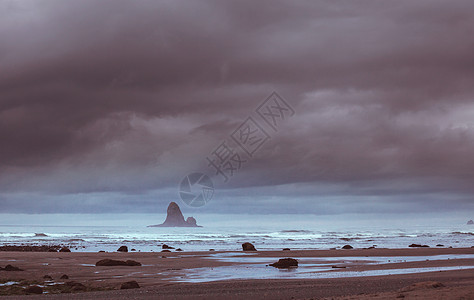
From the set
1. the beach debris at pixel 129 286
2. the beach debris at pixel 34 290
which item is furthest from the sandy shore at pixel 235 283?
the beach debris at pixel 34 290

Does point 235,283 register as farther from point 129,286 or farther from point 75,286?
point 75,286

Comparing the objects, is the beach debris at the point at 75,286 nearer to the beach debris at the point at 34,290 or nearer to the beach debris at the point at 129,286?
the beach debris at the point at 34,290

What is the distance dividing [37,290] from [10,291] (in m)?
1.46

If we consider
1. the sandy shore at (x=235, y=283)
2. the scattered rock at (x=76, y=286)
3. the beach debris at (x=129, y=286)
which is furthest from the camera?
the scattered rock at (x=76, y=286)

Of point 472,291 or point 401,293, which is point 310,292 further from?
point 472,291

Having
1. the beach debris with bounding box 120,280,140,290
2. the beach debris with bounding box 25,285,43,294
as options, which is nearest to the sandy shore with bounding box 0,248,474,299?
the beach debris with bounding box 120,280,140,290

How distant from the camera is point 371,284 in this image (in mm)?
16203

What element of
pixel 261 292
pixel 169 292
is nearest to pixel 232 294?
pixel 261 292

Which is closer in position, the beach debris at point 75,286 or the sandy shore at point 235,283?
the sandy shore at point 235,283

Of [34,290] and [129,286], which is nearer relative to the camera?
[34,290]

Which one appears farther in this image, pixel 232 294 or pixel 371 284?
pixel 371 284

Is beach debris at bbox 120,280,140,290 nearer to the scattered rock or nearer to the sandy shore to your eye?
the sandy shore

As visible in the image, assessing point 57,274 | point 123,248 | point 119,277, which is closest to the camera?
point 119,277

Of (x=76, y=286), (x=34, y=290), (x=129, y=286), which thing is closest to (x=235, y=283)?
(x=129, y=286)
